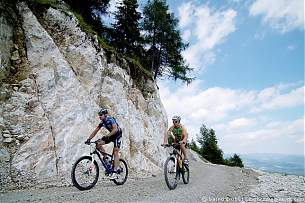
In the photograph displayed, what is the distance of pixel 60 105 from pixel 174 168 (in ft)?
20.3

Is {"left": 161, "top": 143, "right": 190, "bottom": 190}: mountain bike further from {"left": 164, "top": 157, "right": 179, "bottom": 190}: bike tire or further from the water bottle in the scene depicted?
the water bottle

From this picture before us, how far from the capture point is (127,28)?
27.6 meters

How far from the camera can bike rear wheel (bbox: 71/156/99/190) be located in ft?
30.9

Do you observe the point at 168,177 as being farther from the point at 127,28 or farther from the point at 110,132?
the point at 127,28

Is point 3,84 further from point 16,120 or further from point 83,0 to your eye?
point 83,0

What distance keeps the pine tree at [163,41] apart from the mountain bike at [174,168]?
67.6 ft

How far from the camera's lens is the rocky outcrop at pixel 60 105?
11031 millimetres

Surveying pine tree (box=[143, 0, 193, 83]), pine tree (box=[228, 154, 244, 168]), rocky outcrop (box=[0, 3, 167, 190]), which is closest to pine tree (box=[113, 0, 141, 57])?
pine tree (box=[143, 0, 193, 83])

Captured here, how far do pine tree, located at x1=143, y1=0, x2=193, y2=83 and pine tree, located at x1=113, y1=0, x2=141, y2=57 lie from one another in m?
2.73

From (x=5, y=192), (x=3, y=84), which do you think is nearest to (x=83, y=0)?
(x=3, y=84)

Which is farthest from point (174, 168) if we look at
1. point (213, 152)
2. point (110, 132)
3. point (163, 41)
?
point (213, 152)

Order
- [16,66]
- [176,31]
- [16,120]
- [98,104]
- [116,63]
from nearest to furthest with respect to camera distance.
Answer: [16,120], [16,66], [98,104], [116,63], [176,31]

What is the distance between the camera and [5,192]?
369 inches

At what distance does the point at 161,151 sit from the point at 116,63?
716cm
